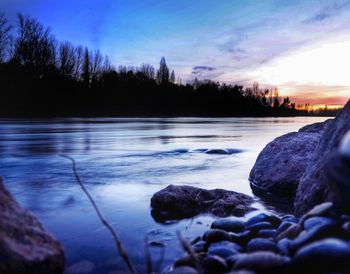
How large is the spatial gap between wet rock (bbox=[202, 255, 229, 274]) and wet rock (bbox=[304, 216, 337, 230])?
572 mm

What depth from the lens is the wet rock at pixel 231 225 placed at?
10.3 feet

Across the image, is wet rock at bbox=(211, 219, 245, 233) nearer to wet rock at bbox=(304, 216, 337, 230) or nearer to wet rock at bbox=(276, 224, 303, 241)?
wet rock at bbox=(276, 224, 303, 241)

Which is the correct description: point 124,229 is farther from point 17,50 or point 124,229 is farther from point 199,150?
point 17,50

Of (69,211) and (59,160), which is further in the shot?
(59,160)

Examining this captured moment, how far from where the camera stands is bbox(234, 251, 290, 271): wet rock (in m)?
2.01

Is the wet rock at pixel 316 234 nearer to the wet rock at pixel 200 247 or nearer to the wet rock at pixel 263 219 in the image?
the wet rock at pixel 200 247

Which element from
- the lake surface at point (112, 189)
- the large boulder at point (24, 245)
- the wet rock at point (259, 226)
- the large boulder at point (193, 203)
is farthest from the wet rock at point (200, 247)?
the large boulder at point (193, 203)

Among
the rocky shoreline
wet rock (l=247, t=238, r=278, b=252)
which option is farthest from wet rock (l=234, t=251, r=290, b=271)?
wet rock (l=247, t=238, r=278, b=252)

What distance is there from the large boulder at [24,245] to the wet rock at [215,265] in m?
0.87

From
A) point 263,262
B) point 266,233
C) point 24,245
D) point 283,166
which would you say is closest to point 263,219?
point 266,233

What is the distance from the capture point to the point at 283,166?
5641 millimetres

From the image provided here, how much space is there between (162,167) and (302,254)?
220 inches

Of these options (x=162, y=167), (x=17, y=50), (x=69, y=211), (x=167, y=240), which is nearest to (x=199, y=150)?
(x=162, y=167)

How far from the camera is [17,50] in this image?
52.8 metres
